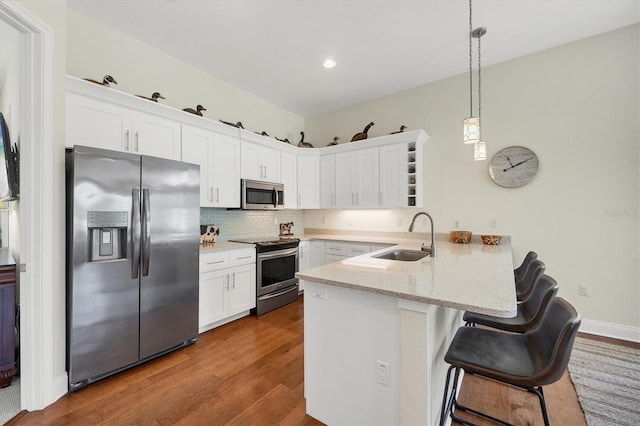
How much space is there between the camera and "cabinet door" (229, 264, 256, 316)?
→ 3180 millimetres

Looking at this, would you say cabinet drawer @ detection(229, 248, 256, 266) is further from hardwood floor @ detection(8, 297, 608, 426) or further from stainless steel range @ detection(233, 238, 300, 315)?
hardwood floor @ detection(8, 297, 608, 426)

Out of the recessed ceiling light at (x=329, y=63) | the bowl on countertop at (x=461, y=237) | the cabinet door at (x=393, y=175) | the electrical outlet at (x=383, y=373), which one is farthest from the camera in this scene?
the cabinet door at (x=393, y=175)

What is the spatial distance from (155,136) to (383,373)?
2.94m

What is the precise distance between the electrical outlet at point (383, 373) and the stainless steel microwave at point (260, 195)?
2.71m

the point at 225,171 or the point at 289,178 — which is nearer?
the point at 225,171

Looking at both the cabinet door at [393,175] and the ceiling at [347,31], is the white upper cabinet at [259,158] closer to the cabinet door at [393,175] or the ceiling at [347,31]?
the ceiling at [347,31]

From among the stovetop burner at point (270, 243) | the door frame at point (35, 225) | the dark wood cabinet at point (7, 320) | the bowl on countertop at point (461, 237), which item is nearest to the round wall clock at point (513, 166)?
the bowl on countertop at point (461, 237)

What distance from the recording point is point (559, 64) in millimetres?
3105

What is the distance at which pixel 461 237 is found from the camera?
11.3ft

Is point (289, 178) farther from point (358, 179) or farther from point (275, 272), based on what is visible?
point (275, 272)

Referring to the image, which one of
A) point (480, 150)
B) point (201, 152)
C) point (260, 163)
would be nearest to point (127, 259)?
point (201, 152)

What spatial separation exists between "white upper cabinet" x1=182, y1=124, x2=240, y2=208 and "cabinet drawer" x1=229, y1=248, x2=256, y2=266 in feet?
2.07

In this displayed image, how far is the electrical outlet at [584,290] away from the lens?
2967mm

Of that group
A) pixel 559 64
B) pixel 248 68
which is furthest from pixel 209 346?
pixel 559 64
